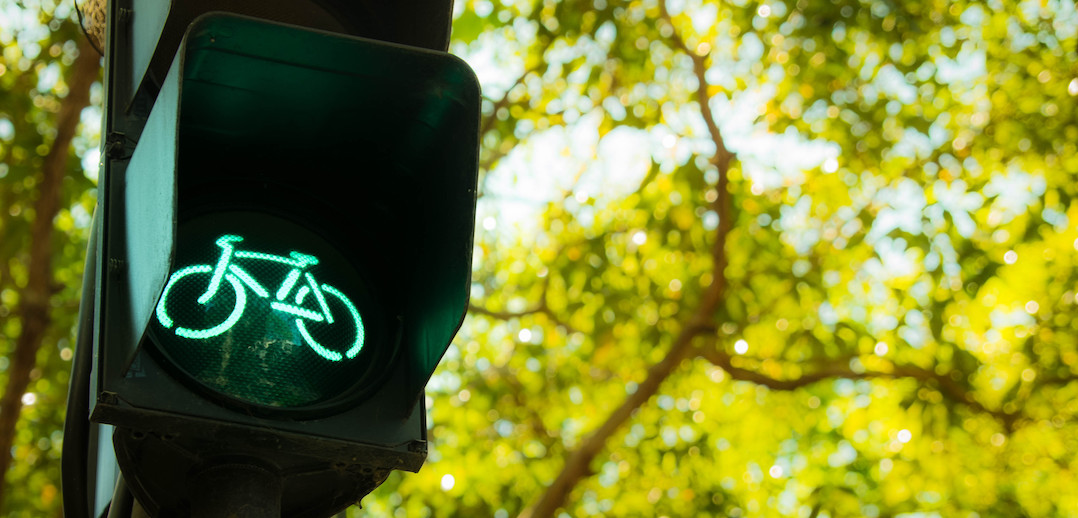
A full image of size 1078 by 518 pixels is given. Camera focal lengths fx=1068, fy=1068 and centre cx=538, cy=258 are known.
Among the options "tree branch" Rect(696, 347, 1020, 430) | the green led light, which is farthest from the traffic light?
"tree branch" Rect(696, 347, 1020, 430)

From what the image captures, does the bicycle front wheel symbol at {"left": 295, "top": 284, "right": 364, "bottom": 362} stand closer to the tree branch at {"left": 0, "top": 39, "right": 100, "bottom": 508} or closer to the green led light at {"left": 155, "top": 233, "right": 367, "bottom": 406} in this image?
the green led light at {"left": 155, "top": 233, "right": 367, "bottom": 406}

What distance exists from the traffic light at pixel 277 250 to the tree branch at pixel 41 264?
9.35 ft

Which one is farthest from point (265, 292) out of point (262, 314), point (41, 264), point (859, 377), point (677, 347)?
point (859, 377)

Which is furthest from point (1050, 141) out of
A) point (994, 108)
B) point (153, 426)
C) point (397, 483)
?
point (153, 426)

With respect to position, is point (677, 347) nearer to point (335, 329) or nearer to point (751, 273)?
point (751, 273)

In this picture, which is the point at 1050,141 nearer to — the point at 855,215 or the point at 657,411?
the point at 855,215

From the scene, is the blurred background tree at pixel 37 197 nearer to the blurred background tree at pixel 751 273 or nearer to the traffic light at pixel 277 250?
the blurred background tree at pixel 751 273

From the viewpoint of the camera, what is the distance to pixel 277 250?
1521mm

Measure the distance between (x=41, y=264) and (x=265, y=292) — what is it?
337 cm

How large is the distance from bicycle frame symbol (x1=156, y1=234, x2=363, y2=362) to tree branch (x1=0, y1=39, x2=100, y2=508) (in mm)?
2893

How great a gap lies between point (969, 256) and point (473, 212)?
4.42m

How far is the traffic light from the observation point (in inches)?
49.6

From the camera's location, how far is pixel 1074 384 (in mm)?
5520

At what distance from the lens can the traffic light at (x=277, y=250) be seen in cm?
126
